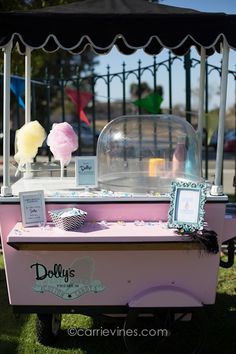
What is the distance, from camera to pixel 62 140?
3123 millimetres

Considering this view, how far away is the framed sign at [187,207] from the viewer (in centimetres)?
253

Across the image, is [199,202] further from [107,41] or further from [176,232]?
[107,41]

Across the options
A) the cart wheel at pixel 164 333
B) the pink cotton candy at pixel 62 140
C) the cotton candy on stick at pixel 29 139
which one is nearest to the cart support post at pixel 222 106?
the cart wheel at pixel 164 333

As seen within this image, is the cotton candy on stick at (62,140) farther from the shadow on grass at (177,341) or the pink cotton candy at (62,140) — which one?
the shadow on grass at (177,341)

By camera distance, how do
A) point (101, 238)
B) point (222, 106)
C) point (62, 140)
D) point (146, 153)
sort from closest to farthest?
1. point (101, 238)
2. point (222, 106)
3. point (62, 140)
4. point (146, 153)

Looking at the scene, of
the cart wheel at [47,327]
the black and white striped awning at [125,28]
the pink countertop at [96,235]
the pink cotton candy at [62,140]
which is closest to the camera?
the pink countertop at [96,235]

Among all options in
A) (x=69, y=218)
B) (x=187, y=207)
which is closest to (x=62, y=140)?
(x=69, y=218)

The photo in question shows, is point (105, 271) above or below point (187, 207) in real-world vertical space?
below

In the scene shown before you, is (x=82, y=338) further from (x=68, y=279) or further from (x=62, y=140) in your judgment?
(x=62, y=140)

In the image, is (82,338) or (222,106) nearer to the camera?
(222,106)

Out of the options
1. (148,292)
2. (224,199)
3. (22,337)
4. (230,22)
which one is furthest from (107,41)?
(22,337)

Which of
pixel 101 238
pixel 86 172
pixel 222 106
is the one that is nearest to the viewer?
pixel 101 238

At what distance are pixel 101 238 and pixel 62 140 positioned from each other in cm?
89

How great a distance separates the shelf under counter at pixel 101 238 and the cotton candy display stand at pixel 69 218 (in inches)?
1.1
